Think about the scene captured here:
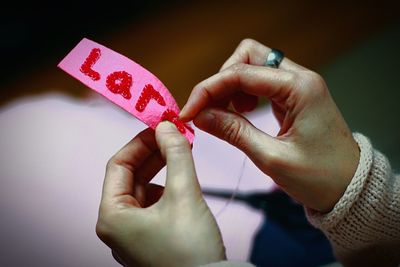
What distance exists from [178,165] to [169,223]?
0.08 m

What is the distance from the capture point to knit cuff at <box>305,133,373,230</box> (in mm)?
717

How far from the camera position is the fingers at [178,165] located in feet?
1.86

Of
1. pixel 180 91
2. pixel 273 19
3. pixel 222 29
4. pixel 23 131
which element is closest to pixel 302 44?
pixel 273 19

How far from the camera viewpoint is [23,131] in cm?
116

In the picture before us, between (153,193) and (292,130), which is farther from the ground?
(292,130)

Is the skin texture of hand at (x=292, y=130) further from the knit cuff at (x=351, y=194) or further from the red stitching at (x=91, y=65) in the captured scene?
the red stitching at (x=91, y=65)

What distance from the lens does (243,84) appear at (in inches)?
28.5

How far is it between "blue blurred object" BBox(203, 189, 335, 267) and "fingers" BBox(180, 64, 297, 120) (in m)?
0.44

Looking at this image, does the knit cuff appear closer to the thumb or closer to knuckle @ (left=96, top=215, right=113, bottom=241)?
the thumb

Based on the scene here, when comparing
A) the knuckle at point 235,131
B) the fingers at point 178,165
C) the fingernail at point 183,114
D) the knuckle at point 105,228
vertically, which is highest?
the knuckle at point 235,131

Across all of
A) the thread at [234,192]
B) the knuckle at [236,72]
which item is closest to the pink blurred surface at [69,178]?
the thread at [234,192]

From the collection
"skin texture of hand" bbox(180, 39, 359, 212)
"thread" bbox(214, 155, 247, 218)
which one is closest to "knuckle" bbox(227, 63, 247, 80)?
"skin texture of hand" bbox(180, 39, 359, 212)

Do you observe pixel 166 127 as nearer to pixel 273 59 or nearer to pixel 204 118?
pixel 204 118

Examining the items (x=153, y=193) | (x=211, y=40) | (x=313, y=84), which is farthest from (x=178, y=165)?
(x=211, y=40)
